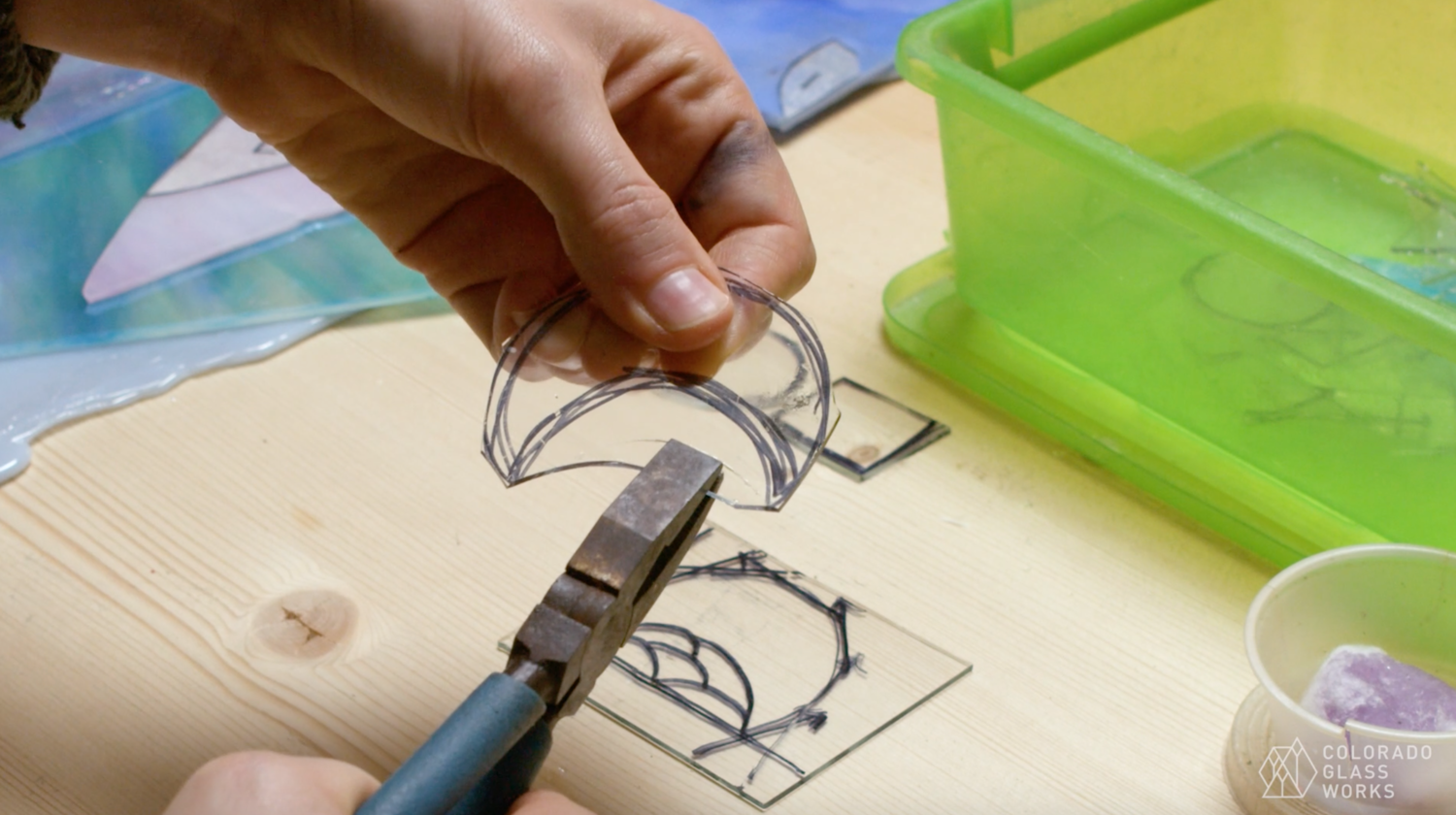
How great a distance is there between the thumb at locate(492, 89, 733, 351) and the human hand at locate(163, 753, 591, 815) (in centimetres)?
22

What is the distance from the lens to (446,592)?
0.69 meters

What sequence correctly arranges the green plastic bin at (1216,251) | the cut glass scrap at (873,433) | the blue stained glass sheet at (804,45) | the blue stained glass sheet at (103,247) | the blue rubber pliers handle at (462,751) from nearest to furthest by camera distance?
the blue rubber pliers handle at (462,751) < the green plastic bin at (1216,251) < the cut glass scrap at (873,433) < the blue stained glass sheet at (103,247) < the blue stained glass sheet at (804,45)

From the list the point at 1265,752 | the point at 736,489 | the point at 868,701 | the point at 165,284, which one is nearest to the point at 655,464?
the point at 736,489

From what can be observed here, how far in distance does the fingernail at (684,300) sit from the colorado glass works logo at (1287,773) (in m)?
0.33

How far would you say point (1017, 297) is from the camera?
2.67 feet

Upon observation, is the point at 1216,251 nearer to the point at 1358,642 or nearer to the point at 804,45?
the point at 1358,642

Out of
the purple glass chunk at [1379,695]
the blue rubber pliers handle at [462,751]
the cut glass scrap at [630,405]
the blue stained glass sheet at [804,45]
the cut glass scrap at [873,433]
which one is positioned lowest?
the purple glass chunk at [1379,695]

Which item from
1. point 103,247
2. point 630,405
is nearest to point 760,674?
point 630,405

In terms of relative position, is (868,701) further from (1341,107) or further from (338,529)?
(1341,107)

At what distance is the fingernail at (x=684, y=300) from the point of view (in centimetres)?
58

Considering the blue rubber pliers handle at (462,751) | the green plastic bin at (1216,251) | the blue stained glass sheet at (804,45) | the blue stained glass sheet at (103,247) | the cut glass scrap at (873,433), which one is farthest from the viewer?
the blue stained glass sheet at (804,45)

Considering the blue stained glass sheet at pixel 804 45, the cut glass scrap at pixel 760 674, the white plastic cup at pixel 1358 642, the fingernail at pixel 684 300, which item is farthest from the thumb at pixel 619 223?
Result: the blue stained glass sheet at pixel 804 45

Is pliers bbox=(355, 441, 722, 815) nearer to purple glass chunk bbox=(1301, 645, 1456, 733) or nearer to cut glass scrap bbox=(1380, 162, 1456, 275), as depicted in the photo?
purple glass chunk bbox=(1301, 645, 1456, 733)

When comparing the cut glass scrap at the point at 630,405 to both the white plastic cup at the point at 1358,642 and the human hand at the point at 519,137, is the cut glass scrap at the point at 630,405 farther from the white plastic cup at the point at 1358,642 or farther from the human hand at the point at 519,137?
the white plastic cup at the point at 1358,642
